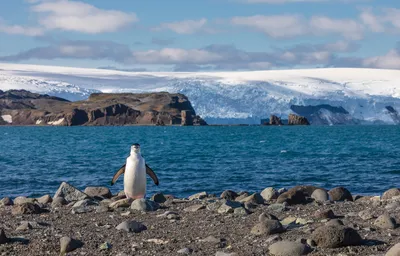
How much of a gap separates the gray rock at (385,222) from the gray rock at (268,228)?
4.61 feet

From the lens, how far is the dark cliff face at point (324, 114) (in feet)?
567

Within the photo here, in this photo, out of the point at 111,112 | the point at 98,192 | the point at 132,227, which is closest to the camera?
the point at 132,227

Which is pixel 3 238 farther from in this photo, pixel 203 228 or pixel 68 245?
pixel 203 228

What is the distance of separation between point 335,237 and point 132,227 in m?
3.31

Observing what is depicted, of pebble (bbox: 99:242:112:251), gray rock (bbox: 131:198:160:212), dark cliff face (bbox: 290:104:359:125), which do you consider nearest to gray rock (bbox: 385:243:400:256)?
pebble (bbox: 99:242:112:251)

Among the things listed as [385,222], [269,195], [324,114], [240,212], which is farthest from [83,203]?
[324,114]

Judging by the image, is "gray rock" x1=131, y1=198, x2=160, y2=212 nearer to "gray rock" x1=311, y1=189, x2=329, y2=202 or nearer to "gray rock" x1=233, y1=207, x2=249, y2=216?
"gray rock" x1=233, y1=207, x2=249, y2=216

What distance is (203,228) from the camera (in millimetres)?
10883

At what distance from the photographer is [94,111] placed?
175 m

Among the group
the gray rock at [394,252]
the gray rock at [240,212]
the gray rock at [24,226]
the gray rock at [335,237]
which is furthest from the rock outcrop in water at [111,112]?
the gray rock at [394,252]

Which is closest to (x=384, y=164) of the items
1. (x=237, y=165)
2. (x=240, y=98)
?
(x=237, y=165)

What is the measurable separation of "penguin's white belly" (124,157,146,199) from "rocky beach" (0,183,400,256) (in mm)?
626

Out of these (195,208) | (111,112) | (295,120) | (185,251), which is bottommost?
(111,112)

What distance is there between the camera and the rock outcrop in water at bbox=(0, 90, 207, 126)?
174 metres
